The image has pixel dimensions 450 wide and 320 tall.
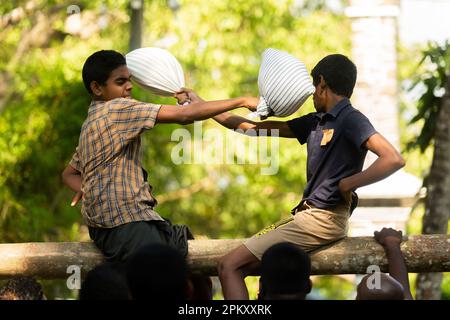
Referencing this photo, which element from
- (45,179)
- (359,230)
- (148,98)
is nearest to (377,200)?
(359,230)

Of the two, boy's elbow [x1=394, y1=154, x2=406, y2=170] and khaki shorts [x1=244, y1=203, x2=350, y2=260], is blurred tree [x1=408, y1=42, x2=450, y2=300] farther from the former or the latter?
boy's elbow [x1=394, y1=154, x2=406, y2=170]

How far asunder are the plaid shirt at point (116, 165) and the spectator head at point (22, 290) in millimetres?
497

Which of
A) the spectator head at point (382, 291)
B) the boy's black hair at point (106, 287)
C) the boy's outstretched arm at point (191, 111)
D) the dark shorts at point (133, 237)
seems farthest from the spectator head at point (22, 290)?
the spectator head at point (382, 291)

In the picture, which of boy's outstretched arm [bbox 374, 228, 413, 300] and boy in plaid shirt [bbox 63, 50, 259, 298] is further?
boy's outstretched arm [bbox 374, 228, 413, 300]

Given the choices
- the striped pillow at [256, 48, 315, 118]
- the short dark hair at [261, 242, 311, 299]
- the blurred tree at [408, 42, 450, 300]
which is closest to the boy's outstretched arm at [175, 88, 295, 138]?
the striped pillow at [256, 48, 315, 118]

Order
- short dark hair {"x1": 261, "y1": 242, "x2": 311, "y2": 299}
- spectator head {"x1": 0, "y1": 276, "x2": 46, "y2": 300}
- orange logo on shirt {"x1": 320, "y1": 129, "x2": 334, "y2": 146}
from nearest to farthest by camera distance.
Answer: short dark hair {"x1": 261, "y1": 242, "x2": 311, "y2": 299}
spectator head {"x1": 0, "y1": 276, "x2": 46, "y2": 300}
orange logo on shirt {"x1": 320, "y1": 129, "x2": 334, "y2": 146}

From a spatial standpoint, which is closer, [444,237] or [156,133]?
[444,237]

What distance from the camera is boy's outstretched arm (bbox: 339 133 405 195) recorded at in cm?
493

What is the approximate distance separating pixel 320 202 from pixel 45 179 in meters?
6.09

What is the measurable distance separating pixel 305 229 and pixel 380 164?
1.96 ft

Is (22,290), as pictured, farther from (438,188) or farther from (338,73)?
(438,188)

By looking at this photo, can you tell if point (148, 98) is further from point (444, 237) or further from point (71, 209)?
point (444, 237)

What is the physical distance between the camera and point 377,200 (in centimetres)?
951

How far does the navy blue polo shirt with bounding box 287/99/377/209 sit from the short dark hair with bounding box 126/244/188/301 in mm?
1318
